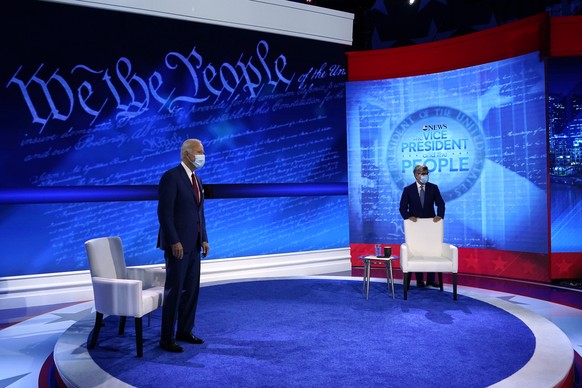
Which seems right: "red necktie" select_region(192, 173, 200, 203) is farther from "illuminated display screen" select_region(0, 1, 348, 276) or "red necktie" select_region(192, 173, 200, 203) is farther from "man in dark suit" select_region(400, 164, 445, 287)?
"illuminated display screen" select_region(0, 1, 348, 276)

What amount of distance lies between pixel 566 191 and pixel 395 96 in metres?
2.76

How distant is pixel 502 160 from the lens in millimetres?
6840

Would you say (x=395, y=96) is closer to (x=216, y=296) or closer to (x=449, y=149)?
(x=449, y=149)

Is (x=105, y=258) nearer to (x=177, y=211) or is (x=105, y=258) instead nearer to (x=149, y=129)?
(x=177, y=211)

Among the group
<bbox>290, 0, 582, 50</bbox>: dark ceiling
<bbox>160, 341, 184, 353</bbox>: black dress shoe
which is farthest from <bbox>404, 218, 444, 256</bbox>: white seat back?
<bbox>290, 0, 582, 50</bbox>: dark ceiling

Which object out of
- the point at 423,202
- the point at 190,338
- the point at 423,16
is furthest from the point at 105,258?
the point at 423,16

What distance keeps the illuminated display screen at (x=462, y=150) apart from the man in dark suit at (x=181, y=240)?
4593 millimetres

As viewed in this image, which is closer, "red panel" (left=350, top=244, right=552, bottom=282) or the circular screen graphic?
"red panel" (left=350, top=244, right=552, bottom=282)

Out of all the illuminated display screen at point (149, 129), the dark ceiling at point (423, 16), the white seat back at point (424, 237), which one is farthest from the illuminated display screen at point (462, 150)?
the white seat back at point (424, 237)

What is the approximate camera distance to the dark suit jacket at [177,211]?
11.5 feet

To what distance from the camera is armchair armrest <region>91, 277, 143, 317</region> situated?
355 cm

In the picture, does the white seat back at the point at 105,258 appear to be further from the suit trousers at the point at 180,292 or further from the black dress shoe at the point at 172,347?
the black dress shoe at the point at 172,347

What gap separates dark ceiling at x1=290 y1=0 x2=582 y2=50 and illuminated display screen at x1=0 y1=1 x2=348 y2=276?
0.93 meters

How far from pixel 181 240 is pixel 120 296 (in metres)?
0.58
